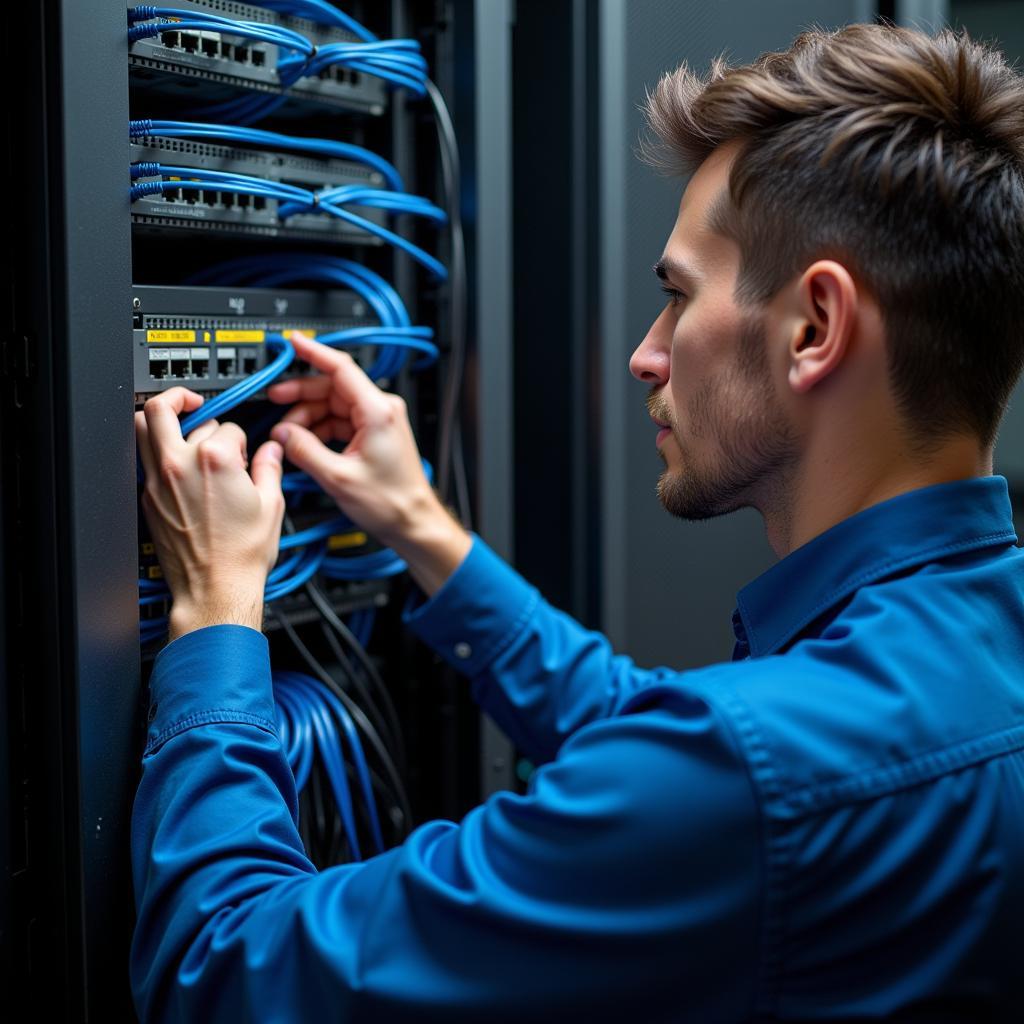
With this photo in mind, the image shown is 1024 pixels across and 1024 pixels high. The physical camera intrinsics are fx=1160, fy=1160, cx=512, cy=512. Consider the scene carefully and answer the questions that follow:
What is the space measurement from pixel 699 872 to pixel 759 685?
130 mm

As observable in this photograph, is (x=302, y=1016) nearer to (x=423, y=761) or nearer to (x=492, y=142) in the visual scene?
(x=423, y=761)

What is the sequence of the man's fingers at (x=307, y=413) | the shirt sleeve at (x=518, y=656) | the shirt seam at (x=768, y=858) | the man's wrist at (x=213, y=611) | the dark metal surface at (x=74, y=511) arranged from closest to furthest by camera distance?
the shirt seam at (x=768, y=858), the dark metal surface at (x=74, y=511), the man's wrist at (x=213, y=611), the man's fingers at (x=307, y=413), the shirt sleeve at (x=518, y=656)

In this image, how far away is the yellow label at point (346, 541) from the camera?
128 cm

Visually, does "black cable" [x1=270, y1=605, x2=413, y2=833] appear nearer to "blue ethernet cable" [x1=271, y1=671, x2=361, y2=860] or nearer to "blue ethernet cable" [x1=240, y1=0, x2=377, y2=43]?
"blue ethernet cable" [x1=271, y1=671, x2=361, y2=860]

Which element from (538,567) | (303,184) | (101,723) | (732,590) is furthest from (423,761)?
(303,184)

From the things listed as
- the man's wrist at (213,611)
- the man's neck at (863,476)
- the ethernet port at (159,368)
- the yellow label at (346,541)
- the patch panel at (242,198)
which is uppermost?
the patch panel at (242,198)

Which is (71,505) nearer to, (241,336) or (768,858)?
(241,336)

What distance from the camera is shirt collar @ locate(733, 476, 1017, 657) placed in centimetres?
92

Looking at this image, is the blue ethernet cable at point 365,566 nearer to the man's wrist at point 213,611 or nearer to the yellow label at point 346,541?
the yellow label at point 346,541

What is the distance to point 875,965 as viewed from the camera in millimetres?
765

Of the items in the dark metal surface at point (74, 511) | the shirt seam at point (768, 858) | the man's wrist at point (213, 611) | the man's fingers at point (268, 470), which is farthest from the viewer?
the man's fingers at point (268, 470)

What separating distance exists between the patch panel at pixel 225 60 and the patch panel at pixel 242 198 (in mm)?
60

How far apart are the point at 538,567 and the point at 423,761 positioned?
0.96 feet

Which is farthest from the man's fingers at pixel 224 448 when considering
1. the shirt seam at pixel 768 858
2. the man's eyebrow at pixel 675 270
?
the shirt seam at pixel 768 858
